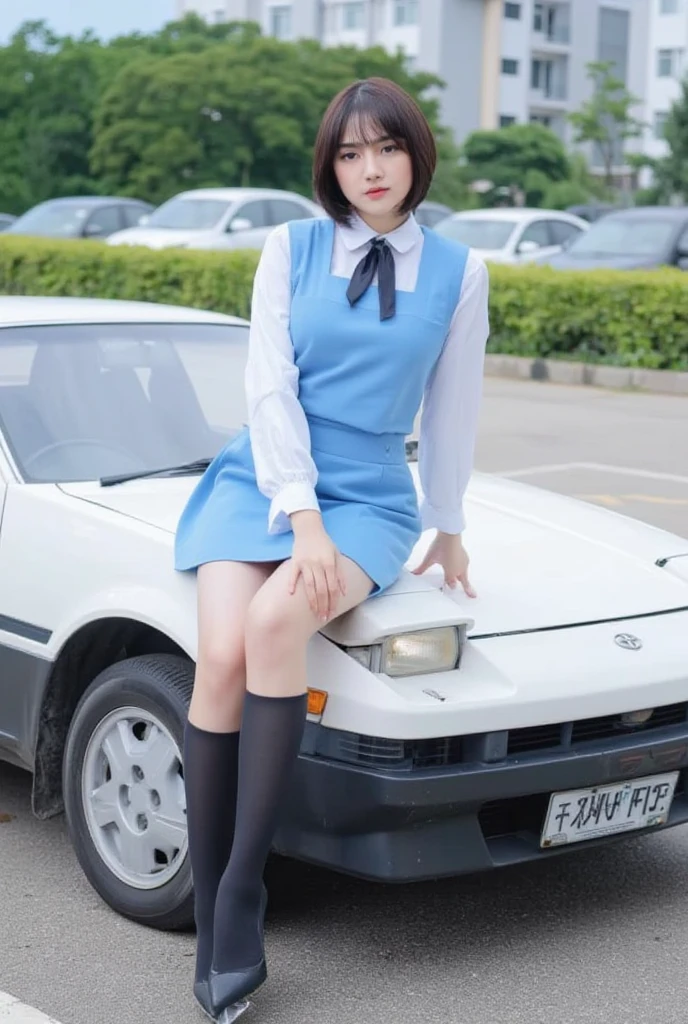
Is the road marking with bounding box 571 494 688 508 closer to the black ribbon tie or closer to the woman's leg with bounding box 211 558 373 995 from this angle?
the black ribbon tie

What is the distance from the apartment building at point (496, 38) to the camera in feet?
257

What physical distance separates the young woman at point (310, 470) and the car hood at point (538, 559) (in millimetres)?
163

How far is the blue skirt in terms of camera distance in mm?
3520

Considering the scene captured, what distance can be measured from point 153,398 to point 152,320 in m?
0.35

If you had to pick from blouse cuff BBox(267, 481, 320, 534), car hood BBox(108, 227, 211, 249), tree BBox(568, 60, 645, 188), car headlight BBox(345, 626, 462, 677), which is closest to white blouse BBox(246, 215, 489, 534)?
blouse cuff BBox(267, 481, 320, 534)

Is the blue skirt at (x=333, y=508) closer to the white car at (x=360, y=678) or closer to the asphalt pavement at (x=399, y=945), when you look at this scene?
the white car at (x=360, y=678)

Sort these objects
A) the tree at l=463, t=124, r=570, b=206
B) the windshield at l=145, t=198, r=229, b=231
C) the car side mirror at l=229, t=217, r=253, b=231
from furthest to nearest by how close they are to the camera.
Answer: the tree at l=463, t=124, r=570, b=206
the windshield at l=145, t=198, r=229, b=231
the car side mirror at l=229, t=217, r=253, b=231

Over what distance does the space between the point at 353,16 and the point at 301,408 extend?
82013 millimetres

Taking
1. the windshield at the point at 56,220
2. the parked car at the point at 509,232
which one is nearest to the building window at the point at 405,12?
the windshield at the point at 56,220

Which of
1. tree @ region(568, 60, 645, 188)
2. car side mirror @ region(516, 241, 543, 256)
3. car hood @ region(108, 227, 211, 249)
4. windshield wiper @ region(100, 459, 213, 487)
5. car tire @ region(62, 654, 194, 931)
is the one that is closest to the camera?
car tire @ region(62, 654, 194, 931)

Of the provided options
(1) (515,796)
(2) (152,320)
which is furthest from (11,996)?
(2) (152,320)

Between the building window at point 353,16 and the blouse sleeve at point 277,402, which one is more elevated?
the building window at point 353,16

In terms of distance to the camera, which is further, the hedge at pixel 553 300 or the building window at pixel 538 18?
the building window at pixel 538 18

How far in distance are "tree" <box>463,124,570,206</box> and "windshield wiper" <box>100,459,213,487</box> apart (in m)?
54.4
